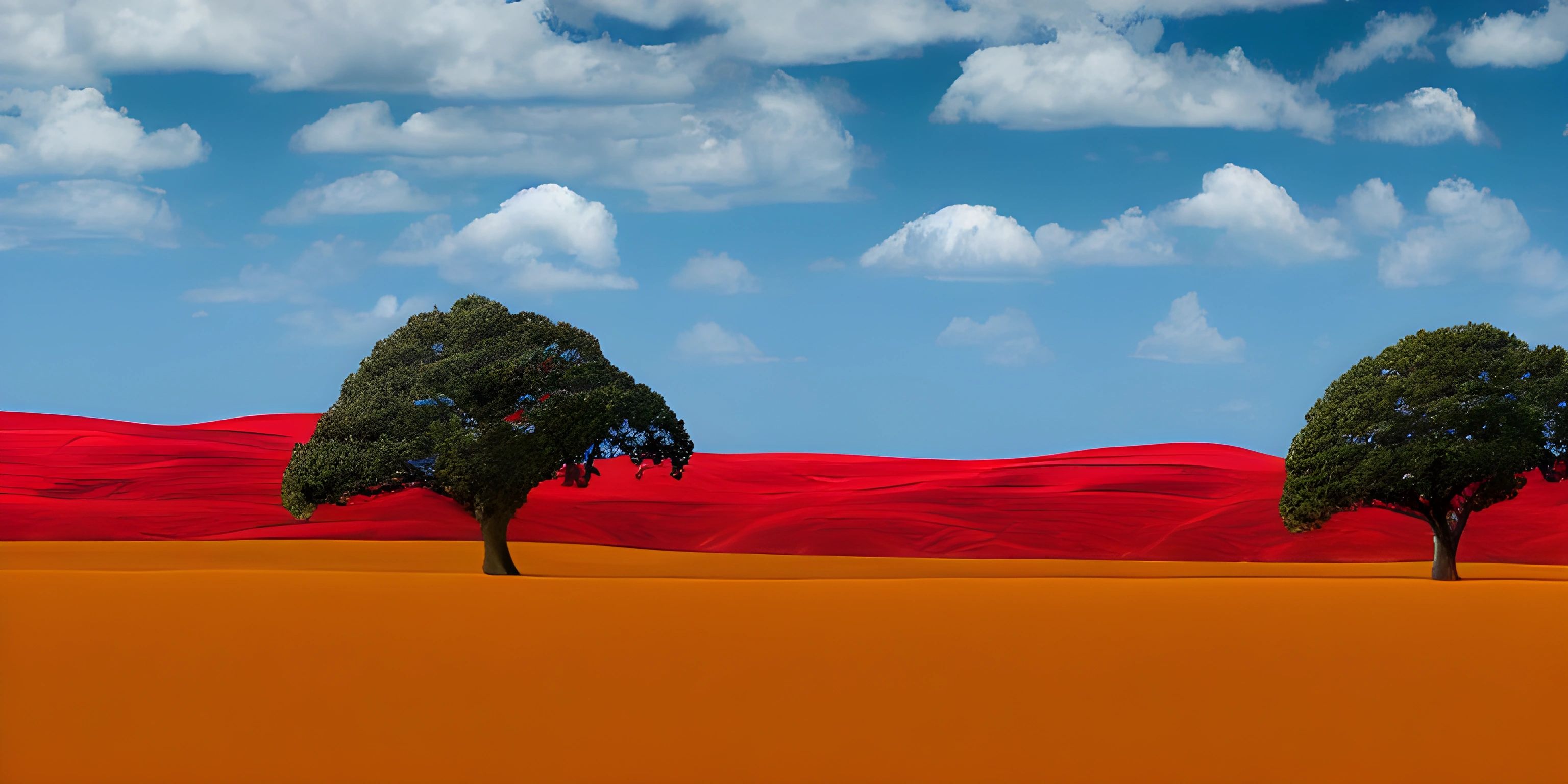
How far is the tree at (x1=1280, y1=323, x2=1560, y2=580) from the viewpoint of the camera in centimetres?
3944

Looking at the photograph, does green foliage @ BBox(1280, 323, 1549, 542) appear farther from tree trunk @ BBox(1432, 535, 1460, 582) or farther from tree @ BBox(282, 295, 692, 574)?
tree @ BBox(282, 295, 692, 574)

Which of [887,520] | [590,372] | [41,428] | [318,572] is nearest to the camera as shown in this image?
[318,572]

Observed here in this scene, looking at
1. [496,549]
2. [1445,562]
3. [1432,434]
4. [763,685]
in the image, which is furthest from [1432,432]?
[763,685]

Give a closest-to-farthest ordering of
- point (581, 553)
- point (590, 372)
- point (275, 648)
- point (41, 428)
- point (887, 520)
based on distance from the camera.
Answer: point (275, 648), point (590, 372), point (581, 553), point (887, 520), point (41, 428)

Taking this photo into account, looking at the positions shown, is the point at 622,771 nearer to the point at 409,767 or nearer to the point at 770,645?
the point at 409,767

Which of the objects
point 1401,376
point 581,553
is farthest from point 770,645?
point 581,553

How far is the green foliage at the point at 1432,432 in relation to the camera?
3944 cm

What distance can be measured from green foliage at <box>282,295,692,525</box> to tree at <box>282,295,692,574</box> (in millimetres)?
37

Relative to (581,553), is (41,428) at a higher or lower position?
higher

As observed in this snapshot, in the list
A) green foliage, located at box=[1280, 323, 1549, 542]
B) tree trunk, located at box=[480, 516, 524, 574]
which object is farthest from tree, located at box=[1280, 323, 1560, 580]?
tree trunk, located at box=[480, 516, 524, 574]

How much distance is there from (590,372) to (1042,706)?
27.3 m

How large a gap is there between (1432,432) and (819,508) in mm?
29007

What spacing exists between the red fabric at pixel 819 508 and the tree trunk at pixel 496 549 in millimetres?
18783

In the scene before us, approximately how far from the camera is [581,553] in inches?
2167
